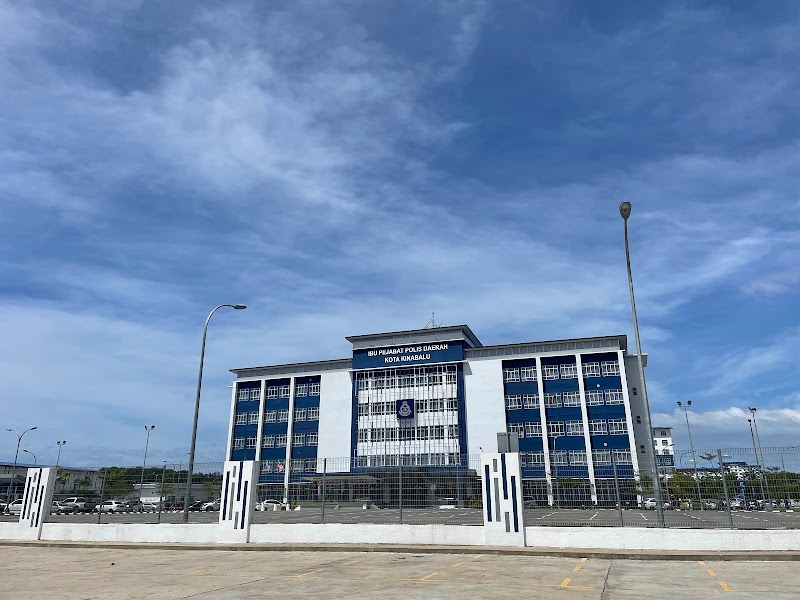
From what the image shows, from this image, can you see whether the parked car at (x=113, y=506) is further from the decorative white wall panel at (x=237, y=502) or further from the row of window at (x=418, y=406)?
the row of window at (x=418, y=406)

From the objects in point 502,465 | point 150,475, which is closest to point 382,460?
point 150,475

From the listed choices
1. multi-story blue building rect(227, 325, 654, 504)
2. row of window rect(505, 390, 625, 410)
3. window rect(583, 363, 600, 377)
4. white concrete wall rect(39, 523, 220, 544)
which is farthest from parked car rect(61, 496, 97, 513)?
window rect(583, 363, 600, 377)

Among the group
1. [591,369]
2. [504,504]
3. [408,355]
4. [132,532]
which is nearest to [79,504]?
[132,532]

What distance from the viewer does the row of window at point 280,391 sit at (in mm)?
87125

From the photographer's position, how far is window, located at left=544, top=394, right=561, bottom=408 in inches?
2926

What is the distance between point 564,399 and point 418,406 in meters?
19.2

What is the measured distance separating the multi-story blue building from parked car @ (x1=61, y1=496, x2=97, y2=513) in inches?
1881

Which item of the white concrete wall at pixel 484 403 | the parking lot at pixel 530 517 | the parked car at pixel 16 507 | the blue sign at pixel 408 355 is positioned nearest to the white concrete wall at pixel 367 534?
the parking lot at pixel 530 517

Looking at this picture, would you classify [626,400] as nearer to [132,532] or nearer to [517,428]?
[517,428]

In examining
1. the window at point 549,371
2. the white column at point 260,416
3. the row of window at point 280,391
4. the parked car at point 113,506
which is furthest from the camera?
the row of window at point 280,391

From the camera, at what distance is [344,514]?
20109 millimetres

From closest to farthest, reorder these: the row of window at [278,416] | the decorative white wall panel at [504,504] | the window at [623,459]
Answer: the window at [623,459] → the decorative white wall panel at [504,504] → the row of window at [278,416]

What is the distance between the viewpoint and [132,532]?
2197 cm

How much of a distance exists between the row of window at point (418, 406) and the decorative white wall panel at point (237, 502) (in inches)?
2321
